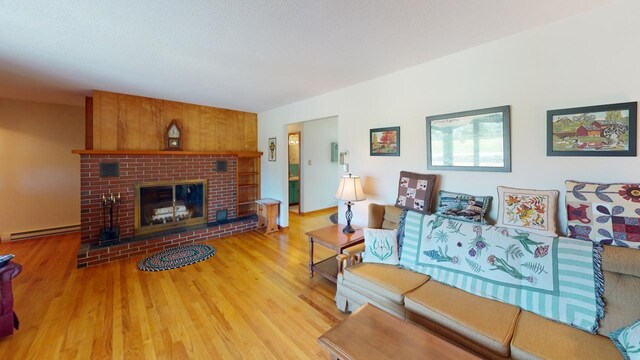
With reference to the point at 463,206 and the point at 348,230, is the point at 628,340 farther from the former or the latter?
the point at 348,230

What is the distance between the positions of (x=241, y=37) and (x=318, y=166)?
433 cm

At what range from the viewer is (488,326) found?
147 cm

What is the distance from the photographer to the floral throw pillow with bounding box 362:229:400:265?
230 cm

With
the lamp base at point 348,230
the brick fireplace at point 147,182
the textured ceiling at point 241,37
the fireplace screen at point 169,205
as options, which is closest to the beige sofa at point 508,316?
the lamp base at point 348,230

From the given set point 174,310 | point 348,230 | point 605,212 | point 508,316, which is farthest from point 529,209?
point 174,310

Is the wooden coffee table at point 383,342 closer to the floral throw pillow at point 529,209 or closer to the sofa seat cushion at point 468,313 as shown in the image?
the sofa seat cushion at point 468,313

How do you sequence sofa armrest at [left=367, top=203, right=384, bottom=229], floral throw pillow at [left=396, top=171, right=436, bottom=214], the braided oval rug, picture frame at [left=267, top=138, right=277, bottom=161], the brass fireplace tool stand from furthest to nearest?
picture frame at [left=267, top=138, right=277, bottom=161], the brass fireplace tool stand, the braided oval rug, sofa armrest at [left=367, top=203, right=384, bottom=229], floral throw pillow at [left=396, top=171, right=436, bottom=214]

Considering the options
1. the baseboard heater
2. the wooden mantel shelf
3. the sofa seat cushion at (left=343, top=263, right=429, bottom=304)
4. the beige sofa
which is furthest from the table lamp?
the baseboard heater

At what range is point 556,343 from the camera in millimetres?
1325

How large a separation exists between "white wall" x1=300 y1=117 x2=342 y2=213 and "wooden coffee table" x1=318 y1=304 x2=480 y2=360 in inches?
181

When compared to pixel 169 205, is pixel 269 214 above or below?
below

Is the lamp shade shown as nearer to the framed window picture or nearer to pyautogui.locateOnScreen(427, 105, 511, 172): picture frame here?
pyautogui.locateOnScreen(427, 105, 511, 172): picture frame

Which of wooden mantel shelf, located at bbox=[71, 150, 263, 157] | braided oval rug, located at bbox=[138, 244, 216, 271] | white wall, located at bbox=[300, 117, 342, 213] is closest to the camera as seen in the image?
braided oval rug, located at bbox=[138, 244, 216, 271]

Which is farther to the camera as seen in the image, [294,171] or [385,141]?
[294,171]
